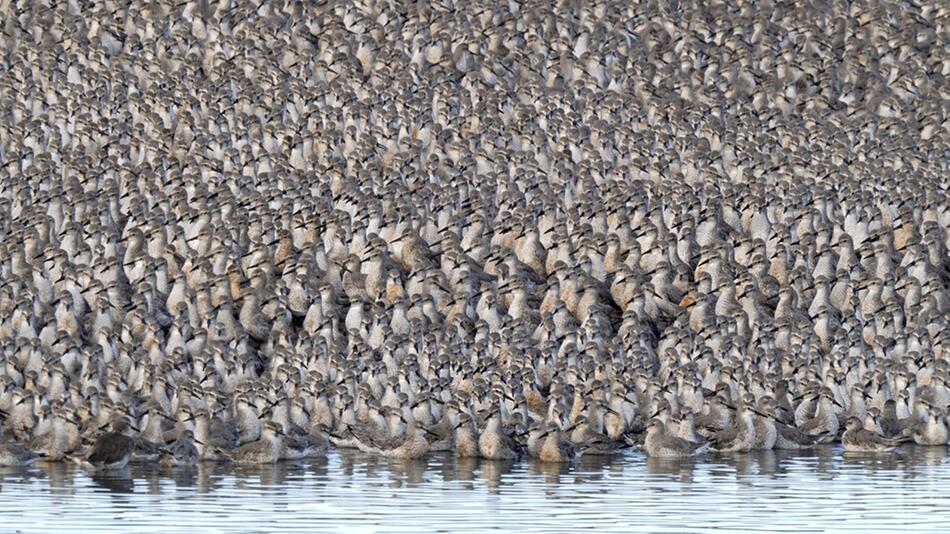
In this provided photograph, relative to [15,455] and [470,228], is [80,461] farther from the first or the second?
[470,228]

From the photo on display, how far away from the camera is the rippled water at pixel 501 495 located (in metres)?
26.0

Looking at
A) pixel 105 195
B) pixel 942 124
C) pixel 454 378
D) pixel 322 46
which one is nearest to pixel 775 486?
pixel 454 378

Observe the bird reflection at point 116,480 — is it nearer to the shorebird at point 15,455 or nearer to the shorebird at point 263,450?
the shorebird at point 15,455

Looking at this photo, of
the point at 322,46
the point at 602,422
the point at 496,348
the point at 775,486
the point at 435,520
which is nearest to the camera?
the point at 435,520

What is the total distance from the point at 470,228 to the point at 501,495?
1233cm

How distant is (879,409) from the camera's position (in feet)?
107

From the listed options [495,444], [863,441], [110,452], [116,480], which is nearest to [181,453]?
[110,452]

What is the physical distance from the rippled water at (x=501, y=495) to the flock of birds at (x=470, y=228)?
25.3 inches

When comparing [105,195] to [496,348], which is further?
[105,195]

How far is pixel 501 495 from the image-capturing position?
92.1 ft

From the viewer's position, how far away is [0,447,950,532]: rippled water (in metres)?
26.0

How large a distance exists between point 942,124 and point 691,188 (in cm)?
673

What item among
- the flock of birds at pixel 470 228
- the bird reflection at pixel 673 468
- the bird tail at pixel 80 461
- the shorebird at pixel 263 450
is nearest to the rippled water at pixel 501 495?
the bird reflection at pixel 673 468

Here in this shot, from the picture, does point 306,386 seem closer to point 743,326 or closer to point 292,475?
point 292,475
